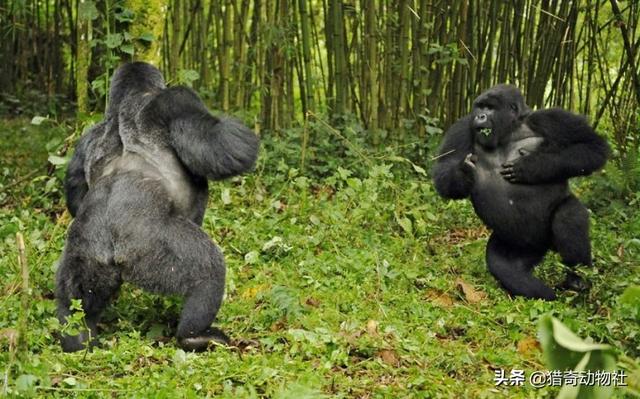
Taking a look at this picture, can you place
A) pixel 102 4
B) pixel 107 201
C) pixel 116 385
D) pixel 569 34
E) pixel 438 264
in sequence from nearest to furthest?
pixel 116 385, pixel 107 201, pixel 438 264, pixel 102 4, pixel 569 34

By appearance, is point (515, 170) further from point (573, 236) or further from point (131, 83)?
point (131, 83)

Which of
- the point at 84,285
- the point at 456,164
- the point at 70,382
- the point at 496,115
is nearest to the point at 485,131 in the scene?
the point at 496,115

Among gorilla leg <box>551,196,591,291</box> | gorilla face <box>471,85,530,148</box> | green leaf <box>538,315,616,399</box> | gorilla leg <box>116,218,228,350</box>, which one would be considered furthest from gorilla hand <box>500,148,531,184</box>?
green leaf <box>538,315,616,399</box>

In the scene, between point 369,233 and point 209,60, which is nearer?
point 369,233

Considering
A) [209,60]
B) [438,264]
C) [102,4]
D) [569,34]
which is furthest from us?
[209,60]

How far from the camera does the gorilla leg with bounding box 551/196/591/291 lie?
500 cm

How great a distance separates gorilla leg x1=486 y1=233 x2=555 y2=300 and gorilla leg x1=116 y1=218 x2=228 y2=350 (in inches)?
69.0

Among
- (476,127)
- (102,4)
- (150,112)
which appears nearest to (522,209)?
(476,127)

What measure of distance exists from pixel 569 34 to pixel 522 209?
2.83 m

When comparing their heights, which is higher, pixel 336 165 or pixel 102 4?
pixel 102 4

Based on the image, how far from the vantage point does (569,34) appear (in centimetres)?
750

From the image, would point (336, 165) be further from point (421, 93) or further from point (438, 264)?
point (438, 264)

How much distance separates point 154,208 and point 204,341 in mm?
637

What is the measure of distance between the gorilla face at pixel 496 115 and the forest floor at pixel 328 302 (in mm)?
791
